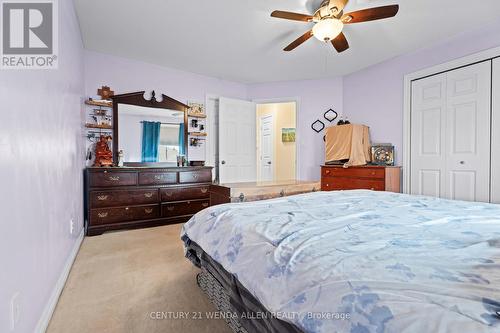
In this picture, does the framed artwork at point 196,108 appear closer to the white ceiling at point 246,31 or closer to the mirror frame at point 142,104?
the mirror frame at point 142,104

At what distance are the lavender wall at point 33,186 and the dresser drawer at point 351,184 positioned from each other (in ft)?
10.9

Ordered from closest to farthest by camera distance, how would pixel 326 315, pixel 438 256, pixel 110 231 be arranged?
pixel 326 315, pixel 438 256, pixel 110 231

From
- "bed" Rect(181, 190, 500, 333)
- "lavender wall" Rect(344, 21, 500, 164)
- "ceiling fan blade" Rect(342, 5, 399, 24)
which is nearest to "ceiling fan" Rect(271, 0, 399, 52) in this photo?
"ceiling fan blade" Rect(342, 5, 399, 24)

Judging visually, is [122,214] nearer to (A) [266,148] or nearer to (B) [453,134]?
(A) [266,148]

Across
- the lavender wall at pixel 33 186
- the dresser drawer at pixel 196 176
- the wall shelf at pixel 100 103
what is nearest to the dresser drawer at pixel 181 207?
the dresser drawer at pixel 196 176

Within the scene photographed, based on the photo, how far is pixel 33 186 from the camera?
1282 millimetres

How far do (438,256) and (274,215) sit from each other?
0.69 metres

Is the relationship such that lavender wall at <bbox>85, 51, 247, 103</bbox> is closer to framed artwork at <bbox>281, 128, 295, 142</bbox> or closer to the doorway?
the doorway

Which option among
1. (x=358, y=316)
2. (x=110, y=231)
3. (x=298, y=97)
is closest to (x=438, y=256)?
(x=358, y=316)

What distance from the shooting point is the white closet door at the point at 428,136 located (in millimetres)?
3135

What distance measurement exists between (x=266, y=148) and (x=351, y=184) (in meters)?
2.87

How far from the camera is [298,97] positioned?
464cm

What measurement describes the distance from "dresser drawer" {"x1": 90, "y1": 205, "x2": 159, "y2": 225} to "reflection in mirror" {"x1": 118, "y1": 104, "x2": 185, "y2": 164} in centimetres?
80

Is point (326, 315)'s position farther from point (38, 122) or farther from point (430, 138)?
point (430, 138)
